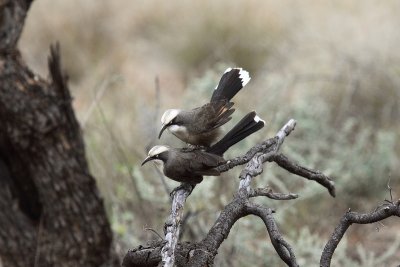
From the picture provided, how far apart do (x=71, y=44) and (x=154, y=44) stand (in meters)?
1.09

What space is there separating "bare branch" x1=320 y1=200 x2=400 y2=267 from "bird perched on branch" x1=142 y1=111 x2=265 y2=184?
0.37m

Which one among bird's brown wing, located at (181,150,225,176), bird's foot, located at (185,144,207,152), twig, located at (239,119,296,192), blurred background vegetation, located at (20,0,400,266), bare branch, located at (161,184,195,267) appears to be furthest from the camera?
blurred background vegetation, located at (20,0,400,266)

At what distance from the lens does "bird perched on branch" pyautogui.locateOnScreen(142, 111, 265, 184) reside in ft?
5.93

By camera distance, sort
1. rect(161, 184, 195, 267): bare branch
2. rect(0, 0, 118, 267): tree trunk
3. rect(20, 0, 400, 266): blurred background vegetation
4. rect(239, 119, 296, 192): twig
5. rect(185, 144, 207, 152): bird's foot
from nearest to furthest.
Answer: rect(161, 184, 195, 267): bare branch
rect(239, 119, 296, 192): twig
rect(185, 144, 207, 152): bird's foot
rect(0, 0, 118, 267): tree trunk
rect(20, 0, 400, 266): blurred background vegetation

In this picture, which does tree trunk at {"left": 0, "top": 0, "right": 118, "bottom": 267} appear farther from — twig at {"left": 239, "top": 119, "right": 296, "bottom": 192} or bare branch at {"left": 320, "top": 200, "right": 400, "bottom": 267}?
bare branch at {"left": 320, "top": 200, "right": 400, "bottom": 267}

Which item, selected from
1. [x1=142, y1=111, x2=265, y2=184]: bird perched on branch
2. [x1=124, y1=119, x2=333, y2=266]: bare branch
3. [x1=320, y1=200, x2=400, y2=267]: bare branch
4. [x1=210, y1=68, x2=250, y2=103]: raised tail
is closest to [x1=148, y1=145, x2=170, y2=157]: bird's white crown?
[x1=142, y1=111, x2=265, y2=184]: bird perched on branch

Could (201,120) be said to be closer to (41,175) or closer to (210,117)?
(210,117)

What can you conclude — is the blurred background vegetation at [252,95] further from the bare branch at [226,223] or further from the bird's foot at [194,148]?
the bird's foot at [194,148]

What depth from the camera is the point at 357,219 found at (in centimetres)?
152

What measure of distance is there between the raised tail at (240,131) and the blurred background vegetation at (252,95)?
1.36 ft

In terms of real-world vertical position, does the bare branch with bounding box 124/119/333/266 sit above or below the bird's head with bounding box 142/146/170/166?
below

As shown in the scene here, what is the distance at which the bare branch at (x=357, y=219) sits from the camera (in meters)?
1.48

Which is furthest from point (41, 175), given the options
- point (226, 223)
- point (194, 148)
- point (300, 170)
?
point (226, 223)

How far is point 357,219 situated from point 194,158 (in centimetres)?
46
